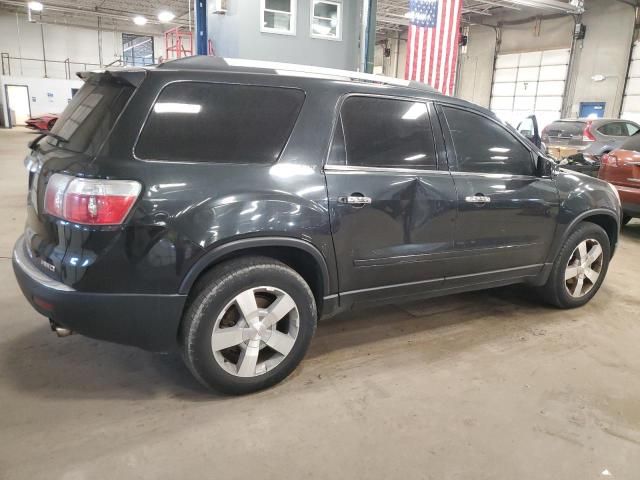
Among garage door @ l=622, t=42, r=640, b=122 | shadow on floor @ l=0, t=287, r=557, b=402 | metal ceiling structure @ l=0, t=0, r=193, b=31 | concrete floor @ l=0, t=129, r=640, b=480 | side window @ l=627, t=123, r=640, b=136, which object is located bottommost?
shadow on floor @ l=0, t=287, r=557, b=402

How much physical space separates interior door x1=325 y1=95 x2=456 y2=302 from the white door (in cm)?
2822

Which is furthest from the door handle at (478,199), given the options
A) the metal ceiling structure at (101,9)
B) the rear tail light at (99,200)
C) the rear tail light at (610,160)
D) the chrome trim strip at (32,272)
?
the metal ceiling structure at (101,9)

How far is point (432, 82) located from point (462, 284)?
657cm

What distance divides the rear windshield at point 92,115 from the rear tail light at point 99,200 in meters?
0.19

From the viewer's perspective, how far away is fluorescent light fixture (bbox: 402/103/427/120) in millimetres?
2962

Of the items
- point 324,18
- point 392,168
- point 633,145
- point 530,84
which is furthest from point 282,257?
point 530,84

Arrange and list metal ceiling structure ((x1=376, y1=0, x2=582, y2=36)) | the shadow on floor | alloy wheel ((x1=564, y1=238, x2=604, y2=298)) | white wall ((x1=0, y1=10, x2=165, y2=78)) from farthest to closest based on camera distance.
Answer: white wall ((x1=0, y1=10, x2=165, y2=78))
metal ceiling structure ((x1=376, y1=0, x2=582, y2=36))
alloy wheel ((x1=564, y1=238, x2=604, y2=298))
the shadow on floor

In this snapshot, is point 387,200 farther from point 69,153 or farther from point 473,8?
point 473,8

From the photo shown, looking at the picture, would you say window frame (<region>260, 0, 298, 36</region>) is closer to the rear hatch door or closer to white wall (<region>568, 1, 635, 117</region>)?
the rear hatch door

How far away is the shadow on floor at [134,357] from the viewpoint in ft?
8.66

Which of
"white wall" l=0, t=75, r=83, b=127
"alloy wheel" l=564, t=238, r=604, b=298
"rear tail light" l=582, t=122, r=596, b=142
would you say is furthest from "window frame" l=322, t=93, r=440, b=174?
"white wall" l=0, t=75, r=83, b=127

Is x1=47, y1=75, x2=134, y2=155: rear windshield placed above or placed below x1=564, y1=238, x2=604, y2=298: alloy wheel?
above

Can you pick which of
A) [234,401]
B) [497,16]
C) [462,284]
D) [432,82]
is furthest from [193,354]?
[497,16]

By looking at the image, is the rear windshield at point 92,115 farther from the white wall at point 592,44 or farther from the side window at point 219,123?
the white wall at point 592,44
